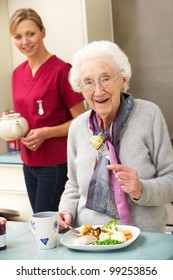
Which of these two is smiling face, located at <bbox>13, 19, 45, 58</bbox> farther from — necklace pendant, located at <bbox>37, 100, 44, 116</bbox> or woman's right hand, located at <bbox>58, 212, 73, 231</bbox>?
woman's right hand, located at <bbox>58, 212, 73, 231</bbox>

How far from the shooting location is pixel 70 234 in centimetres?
156

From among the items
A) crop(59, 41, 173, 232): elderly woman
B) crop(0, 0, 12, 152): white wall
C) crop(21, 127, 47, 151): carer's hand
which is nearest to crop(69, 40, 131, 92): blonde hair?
crop(59, 41, 173, 232): elderly woman

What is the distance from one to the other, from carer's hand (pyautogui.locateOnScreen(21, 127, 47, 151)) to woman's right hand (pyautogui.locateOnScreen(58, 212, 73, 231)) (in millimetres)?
701

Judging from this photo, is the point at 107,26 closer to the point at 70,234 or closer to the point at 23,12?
the point at 23,12

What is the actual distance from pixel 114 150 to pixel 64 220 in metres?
0.28

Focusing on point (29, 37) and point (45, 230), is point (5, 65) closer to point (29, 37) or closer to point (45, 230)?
point (29, 37)

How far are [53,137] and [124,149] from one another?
77 cm

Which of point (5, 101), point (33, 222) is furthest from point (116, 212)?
point (5, 101)

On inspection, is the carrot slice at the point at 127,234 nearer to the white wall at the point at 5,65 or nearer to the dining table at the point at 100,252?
the dining table at the point at 100,252

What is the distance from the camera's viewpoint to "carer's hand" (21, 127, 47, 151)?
2385 millimetres

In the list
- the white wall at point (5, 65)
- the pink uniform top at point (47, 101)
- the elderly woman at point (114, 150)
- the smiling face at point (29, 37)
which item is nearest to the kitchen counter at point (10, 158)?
the white wall at point (5, 65)

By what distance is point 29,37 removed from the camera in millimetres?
2434

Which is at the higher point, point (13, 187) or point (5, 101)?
point (5, 101)

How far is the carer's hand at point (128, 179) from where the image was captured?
1546 mm
